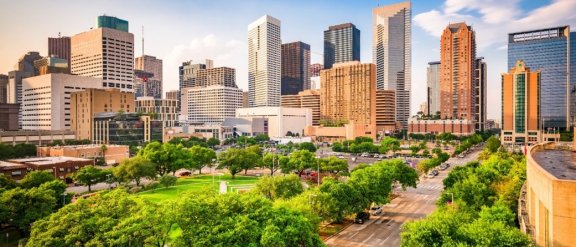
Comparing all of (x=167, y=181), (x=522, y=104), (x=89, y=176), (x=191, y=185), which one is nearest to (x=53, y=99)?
(x=89, y=176)

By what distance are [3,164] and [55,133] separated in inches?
2728

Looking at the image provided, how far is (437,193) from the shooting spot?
7344 cm

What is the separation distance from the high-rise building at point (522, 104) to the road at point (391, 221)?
392ft

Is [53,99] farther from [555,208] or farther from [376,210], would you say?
[555,208]

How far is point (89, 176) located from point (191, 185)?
62.9 ft

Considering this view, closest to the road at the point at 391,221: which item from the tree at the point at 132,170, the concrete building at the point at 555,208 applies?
the concrete building at the point at 555,208

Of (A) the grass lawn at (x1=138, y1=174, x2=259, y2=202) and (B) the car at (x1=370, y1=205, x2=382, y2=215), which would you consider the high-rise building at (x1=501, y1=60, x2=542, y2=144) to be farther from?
(B) the car at (x1=370, y1=205, x2=382, y2=215)

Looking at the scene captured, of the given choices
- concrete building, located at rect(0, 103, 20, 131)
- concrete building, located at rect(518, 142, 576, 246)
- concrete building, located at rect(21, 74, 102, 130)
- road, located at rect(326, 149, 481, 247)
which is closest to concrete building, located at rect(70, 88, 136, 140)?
concrete building, located at rect(21, 74, 102, 130)

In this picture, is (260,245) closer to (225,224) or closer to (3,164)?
(225,224)

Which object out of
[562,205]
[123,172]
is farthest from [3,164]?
[562,205]

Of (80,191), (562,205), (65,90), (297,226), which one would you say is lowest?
Result: (80,191)

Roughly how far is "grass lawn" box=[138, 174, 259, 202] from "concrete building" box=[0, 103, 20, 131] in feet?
464

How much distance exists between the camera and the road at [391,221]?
4478 cm

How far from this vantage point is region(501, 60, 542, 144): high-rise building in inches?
6644
